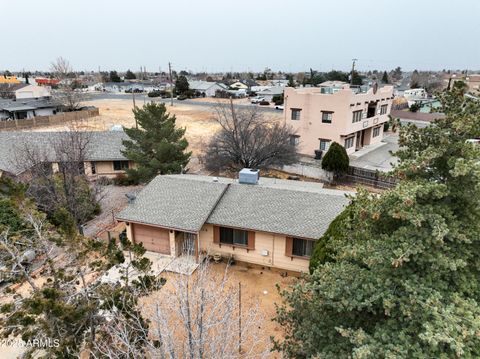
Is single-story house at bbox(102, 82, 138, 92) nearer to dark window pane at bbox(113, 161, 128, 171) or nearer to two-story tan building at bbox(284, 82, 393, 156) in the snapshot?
two-story tan building at bbox(284, 82, 393, 156)

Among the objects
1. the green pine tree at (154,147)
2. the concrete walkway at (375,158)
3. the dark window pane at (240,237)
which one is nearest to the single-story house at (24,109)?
the green pine tree at (154,147)

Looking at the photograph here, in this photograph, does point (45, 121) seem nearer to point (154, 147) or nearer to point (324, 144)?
point (154, 147)

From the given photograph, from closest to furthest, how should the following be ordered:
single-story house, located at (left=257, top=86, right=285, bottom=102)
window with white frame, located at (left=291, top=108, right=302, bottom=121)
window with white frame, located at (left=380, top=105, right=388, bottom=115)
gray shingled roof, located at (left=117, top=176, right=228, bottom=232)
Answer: gray shingled roof, located at (left=117, top=176, right=228, bottom=232)
window with white frame, located at (left=291, top=108, right=302, bottom=121)
window with white frame, located at (left=380, top=105, right=388, bottom=115)
single-story house, located at (left=257, top=86, right=285, bottom=102)

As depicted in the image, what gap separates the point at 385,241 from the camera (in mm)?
7098

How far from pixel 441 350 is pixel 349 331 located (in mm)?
1582

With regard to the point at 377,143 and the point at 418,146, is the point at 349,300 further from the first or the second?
the point at 377,143

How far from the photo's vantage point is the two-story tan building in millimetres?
35406

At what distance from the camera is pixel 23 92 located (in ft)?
235

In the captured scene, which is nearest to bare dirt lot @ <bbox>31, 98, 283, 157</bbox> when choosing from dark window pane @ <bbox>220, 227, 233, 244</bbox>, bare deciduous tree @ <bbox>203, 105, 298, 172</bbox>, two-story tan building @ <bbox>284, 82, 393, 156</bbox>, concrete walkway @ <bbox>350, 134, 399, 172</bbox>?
bare deciduous tree @ <bbox>203, 105, 298, 172</bbox>

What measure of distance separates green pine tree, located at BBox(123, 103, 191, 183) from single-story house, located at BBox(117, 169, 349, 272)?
5800mm

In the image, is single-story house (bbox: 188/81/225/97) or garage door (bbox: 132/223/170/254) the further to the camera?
single-story house (bbox: 188/81/225/97)

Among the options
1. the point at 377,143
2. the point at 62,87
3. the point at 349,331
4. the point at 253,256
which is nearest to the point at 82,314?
the point at 349,331

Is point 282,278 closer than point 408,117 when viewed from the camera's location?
Yes

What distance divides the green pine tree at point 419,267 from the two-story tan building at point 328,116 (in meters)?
28.9
